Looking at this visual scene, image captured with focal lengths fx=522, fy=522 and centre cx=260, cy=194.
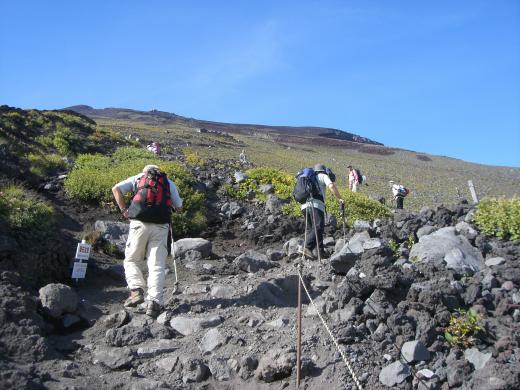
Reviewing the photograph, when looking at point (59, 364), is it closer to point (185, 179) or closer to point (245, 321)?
point (245, 321)

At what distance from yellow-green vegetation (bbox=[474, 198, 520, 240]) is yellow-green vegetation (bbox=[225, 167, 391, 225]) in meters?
3.22

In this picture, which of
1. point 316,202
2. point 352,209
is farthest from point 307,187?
point 352,209

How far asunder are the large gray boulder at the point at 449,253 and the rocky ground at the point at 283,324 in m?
0.03

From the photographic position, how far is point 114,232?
33.8 ft

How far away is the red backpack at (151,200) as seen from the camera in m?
6.49

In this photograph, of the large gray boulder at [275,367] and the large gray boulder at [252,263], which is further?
the large gray boulder at [252,263]

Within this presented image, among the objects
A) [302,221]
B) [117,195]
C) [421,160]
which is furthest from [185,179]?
[421,160]

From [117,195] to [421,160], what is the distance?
6193 cm

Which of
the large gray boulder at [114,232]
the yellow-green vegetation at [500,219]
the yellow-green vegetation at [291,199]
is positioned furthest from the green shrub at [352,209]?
the large gray boulder at [114,232]

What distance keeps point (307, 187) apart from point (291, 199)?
529cm

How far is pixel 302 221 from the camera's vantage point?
11703mm

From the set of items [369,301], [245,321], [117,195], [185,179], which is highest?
[185,179]

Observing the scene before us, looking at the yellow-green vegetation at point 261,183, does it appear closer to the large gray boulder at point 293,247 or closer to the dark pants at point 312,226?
the large gray boulder at point 293,247

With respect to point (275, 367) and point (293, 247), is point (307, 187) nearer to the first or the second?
point (293, 247)
